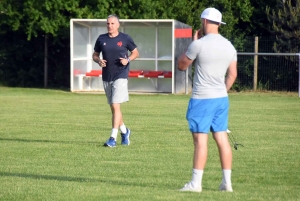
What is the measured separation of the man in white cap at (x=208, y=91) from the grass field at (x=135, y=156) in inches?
15.0

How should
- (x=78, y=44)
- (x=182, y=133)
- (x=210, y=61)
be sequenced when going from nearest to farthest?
1. (x=210, y=61)
2. (x=182, y=133)
3. (x=78, y=44)

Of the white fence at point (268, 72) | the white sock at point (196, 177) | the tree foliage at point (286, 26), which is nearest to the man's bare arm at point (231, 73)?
the white sock at point (196, 177)

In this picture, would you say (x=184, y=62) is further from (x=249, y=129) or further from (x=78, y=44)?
(x=78, y=44)

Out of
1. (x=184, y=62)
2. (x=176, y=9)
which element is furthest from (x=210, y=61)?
(x=176, y=9)

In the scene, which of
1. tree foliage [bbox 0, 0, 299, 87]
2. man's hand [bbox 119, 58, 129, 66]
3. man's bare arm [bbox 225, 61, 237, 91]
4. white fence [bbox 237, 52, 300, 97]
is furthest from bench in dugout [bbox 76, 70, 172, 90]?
man's bare arm [bbox 225, 61, 237, 91]

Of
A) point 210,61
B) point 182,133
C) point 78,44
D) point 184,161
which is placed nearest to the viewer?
point 210,61

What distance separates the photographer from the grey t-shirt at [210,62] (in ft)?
26.6

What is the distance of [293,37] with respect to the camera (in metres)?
31.2

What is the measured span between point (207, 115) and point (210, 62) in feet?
1.85

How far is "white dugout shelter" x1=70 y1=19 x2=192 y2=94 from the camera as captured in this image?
29734mm

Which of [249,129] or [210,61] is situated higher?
[210,61]

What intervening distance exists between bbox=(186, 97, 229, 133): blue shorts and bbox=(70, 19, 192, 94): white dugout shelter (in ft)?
69.1

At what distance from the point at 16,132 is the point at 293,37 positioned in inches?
726

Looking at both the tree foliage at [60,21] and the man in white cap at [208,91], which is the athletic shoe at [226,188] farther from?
the tree foliage at [60,21]
